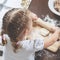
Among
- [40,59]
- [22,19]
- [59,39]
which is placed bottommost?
[40,59]

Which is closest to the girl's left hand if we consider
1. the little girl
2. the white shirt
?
the little girl

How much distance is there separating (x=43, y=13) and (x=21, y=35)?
17 cm

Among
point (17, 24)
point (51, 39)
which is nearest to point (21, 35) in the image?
point (17, 24)

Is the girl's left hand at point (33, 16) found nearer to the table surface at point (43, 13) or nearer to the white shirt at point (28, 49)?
the table surface at point (43, 13)

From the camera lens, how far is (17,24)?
3.89ft

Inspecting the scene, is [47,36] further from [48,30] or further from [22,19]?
[22,19]

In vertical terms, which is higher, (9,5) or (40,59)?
(9,5)

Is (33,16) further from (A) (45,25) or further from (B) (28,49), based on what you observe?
(B) (28,49)

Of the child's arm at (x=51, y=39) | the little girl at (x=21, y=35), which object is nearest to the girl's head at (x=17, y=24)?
the little girl at (x=21, y=35)

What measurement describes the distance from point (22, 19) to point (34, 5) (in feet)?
0.36

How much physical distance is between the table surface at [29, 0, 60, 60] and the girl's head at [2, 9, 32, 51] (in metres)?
0.06

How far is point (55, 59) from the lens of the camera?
47.3 inches

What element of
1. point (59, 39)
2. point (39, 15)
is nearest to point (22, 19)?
point (39, 15)

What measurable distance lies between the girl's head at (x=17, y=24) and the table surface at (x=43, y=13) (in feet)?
0.19
